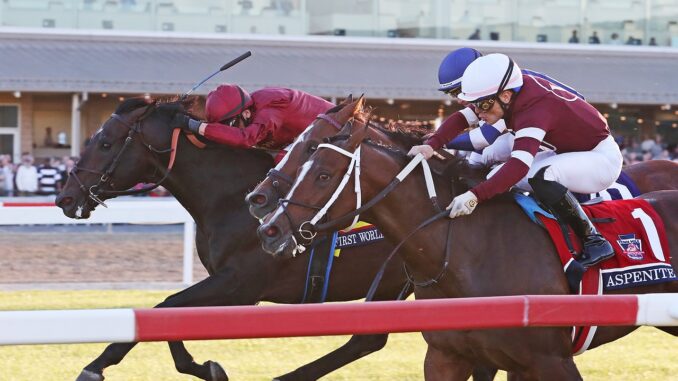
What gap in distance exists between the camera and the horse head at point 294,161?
14.3 feet

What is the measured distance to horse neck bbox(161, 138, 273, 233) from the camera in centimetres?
596

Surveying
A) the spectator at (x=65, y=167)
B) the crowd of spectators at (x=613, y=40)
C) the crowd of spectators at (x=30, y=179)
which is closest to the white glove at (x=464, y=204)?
the spectator at (x=65, y=167)

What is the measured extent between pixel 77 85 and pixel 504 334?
18.5 m

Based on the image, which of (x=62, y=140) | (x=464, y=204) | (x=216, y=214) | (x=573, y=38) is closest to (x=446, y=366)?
(x=464, y=204)

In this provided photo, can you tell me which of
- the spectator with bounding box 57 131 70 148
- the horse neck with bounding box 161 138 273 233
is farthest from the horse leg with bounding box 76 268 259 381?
the spectator with bounding box 57 131 70 148

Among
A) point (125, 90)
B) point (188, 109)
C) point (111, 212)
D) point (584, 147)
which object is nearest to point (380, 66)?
point (125, 90)

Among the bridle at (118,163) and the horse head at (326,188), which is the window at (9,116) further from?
the horse head at (326,188)

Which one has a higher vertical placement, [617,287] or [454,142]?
[454,142]

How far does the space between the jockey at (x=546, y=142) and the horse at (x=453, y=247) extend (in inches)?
5.2

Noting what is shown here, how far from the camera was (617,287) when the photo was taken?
14.7 feet

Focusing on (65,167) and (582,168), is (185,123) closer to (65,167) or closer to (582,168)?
(582,168)

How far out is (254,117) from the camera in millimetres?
6023

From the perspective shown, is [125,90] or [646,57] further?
[646,57]

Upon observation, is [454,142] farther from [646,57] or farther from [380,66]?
[646,57]
